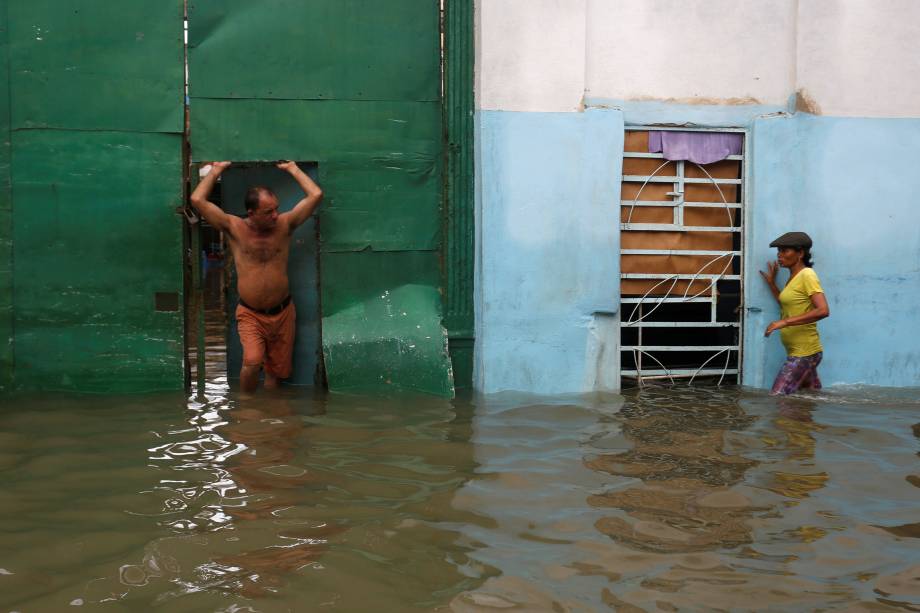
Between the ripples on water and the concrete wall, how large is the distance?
3.81 feet

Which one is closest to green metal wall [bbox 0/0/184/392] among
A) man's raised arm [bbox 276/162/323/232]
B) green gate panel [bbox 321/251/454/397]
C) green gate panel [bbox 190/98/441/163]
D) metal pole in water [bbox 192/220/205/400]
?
metal pole in water [bbox 192/220/205/400]

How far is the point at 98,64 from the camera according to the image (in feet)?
22.2

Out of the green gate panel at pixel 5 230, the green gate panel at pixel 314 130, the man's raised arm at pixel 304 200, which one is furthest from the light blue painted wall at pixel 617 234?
the green gate panel at pixel 5 230

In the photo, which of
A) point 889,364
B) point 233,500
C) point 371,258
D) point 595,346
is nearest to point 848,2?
point 889,364

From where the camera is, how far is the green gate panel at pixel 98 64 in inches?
263

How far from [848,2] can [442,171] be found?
3.73 metres

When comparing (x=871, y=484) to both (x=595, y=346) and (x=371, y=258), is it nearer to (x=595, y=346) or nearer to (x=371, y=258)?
(x=595, y=346)

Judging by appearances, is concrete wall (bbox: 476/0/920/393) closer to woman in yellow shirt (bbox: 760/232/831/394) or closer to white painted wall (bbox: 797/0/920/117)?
white painted wall (bbox: 797/0/920/117)

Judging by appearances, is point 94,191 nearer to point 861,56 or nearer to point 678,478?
point 678,478

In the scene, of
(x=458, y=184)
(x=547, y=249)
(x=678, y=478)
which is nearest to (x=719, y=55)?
(x=547, y=249)

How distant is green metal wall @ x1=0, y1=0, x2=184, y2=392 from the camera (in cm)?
671

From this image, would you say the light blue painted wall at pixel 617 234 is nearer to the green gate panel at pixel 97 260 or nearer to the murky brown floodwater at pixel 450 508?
the murky brown floodwater at pixel 450 508

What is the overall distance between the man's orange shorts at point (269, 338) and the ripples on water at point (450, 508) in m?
0.55

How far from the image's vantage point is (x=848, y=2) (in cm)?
749
